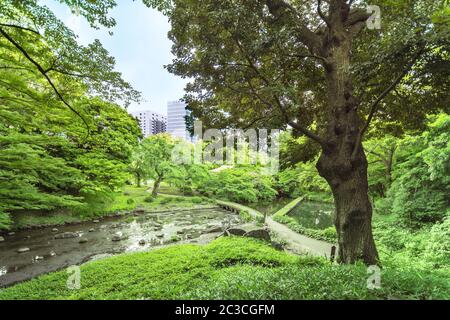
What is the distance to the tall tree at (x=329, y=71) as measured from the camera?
4.30 meters

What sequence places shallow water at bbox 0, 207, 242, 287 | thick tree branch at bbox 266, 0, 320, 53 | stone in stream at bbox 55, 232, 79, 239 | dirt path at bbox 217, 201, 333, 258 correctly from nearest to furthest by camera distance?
1. thick tree branch at bbox 266, 0, 320, 53
2. shallow water at bbox 0, 207, 242, 287
3. dirt path at bbox 217, 201, 333, 258
4. stone in stream at bbox 55, 232, 79, 239

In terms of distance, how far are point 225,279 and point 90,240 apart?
805 cm

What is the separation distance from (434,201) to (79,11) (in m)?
11.6

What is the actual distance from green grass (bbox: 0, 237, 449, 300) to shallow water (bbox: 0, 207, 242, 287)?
1.88 m

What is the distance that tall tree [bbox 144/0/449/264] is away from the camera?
4301 millimetres

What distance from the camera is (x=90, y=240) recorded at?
31.4 ft

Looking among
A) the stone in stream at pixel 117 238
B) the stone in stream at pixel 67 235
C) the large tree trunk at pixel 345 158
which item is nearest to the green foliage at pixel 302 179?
the large tree trunk at pixel 345 158

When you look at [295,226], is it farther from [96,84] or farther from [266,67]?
[96,84]

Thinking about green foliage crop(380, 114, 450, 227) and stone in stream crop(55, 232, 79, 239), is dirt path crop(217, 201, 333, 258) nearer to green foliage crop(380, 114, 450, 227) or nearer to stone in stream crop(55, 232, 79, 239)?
green foliage crop(380, 114, 450, 227)

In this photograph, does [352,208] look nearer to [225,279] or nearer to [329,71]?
[225,279]

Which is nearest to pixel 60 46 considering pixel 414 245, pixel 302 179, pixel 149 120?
pixel 414 245

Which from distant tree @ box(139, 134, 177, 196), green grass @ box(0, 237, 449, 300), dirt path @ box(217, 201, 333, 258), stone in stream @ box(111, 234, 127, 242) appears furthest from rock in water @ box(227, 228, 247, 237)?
distant tree @ box(139, 134, 177, 196)

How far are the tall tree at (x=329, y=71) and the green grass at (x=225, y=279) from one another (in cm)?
158

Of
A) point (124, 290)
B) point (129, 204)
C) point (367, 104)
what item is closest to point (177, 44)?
point (367, 104)
